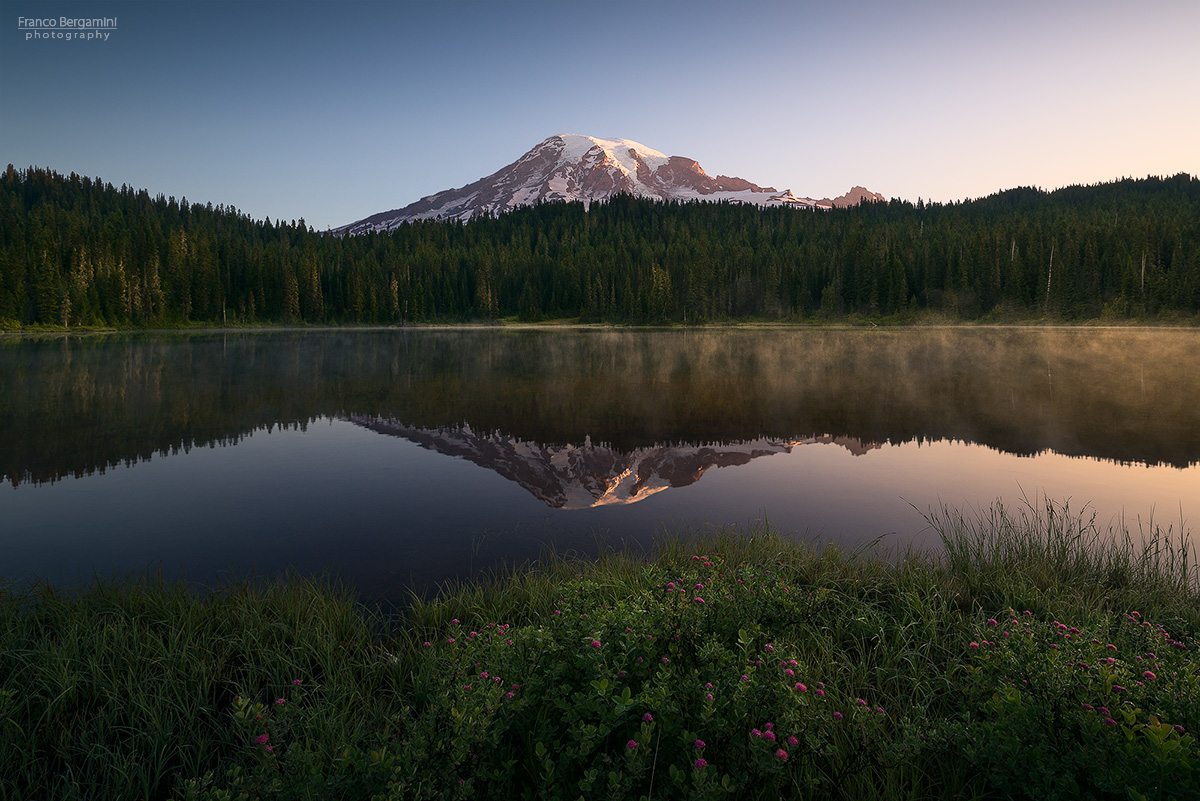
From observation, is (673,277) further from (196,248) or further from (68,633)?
(68,633)

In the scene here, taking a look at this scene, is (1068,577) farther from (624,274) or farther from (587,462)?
(624,274)

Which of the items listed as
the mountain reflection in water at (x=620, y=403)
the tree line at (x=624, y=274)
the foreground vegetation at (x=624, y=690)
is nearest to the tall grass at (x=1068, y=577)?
the foreground vegetation at (x=624, y=690)

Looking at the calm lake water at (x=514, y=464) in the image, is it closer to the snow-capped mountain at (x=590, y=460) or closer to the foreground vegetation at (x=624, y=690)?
the snow-capped mountain at (x=590, y=460)

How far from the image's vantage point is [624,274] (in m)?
137

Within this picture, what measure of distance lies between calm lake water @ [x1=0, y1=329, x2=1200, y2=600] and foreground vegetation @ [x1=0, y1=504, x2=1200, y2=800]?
218 centimetres

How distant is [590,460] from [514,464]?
6.24 feet

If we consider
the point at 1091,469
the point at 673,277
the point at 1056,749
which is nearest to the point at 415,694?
the point at 1056,749

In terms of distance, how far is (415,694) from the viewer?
15.9ft

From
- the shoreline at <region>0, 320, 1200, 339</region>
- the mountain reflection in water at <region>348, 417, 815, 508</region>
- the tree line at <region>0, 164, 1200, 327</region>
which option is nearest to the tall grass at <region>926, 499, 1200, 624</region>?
the mountain reflection in water at <region>348, 417, 815, 508</region>

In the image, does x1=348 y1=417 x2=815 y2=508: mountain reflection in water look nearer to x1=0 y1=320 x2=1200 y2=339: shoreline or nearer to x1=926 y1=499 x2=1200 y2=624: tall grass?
x1=926 y1=499 x2=1200 y2=624: tall grass

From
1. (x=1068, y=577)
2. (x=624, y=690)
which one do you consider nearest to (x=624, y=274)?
(x=1068, y=577)

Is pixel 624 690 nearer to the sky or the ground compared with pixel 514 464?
nearer to the sky

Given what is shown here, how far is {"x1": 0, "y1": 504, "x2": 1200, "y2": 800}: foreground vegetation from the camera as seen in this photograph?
3.17m

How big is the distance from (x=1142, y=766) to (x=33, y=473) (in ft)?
58.9
